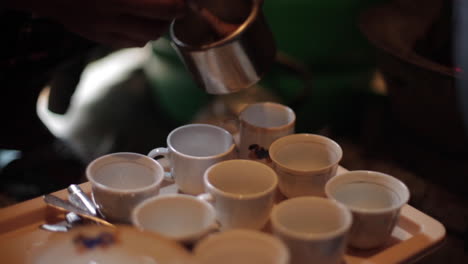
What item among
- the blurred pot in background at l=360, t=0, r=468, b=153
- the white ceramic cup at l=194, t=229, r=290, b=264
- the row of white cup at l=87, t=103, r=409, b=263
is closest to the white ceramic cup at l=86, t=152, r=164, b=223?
the row of white cup at l=87, t=103, r=409, b=263

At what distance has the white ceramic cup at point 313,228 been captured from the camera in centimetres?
63

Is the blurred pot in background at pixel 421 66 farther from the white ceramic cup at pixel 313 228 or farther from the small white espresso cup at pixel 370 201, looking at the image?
the white ceramic cup at pixel 313 228

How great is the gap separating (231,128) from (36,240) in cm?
40

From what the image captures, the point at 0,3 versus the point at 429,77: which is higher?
the point at 0,3

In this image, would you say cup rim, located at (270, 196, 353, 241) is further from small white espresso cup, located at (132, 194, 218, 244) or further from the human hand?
the human hand

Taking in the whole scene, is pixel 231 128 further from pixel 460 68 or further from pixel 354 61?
pixel 354 61

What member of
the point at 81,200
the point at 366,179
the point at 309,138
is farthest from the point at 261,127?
the point at 81,200

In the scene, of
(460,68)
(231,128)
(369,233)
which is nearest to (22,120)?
(231,128)

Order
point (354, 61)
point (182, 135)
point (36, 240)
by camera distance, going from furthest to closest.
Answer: point (354, 61), point (182, 135), point (36, 240)

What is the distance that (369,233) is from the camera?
0.71m

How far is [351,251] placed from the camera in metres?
0.74

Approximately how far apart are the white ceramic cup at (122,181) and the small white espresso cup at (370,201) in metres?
0.25

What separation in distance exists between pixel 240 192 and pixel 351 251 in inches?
6.7

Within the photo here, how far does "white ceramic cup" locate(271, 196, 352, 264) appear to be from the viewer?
2.07 feet
